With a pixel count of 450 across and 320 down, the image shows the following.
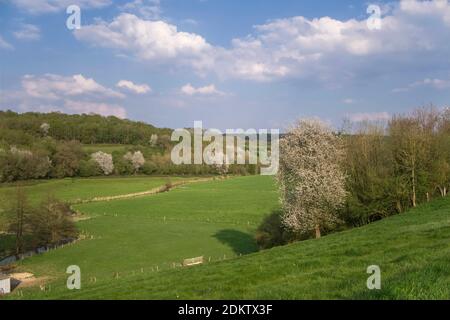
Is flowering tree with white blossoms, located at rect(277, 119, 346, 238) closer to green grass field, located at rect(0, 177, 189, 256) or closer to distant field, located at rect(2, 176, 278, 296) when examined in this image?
distant field, located at rect(2, 176, 278, 296)

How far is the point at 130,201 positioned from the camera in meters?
98.3

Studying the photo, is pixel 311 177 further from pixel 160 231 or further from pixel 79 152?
pixel 79 152

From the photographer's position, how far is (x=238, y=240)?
2169 inches

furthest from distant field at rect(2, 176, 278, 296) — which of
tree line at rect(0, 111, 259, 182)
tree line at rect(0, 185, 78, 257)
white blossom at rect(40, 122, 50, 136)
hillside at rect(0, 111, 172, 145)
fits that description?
white blossom at rect(40, 122, 50, 136)

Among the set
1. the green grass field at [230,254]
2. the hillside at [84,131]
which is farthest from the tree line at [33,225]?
the hillside at [84,131]

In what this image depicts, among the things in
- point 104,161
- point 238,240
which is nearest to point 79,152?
point 104,161

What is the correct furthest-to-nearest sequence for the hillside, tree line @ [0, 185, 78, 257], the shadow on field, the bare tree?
the hillside → tree line @ [0, 185, 78, 257] → the bare tree → the shadow on field

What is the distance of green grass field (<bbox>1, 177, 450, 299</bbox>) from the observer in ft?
36.6

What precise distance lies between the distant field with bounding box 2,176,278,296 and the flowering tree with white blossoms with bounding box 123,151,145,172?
37857 millimetres

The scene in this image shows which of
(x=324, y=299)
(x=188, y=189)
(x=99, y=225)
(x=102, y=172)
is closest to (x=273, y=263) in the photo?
(x=324, y=299)

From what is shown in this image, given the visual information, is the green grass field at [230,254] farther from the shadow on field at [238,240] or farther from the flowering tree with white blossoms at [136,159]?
the flowering tree with white blossoms at [136,159]

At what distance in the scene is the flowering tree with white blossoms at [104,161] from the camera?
13798cm

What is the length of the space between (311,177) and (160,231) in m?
35.9

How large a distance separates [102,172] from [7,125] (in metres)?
53.3
